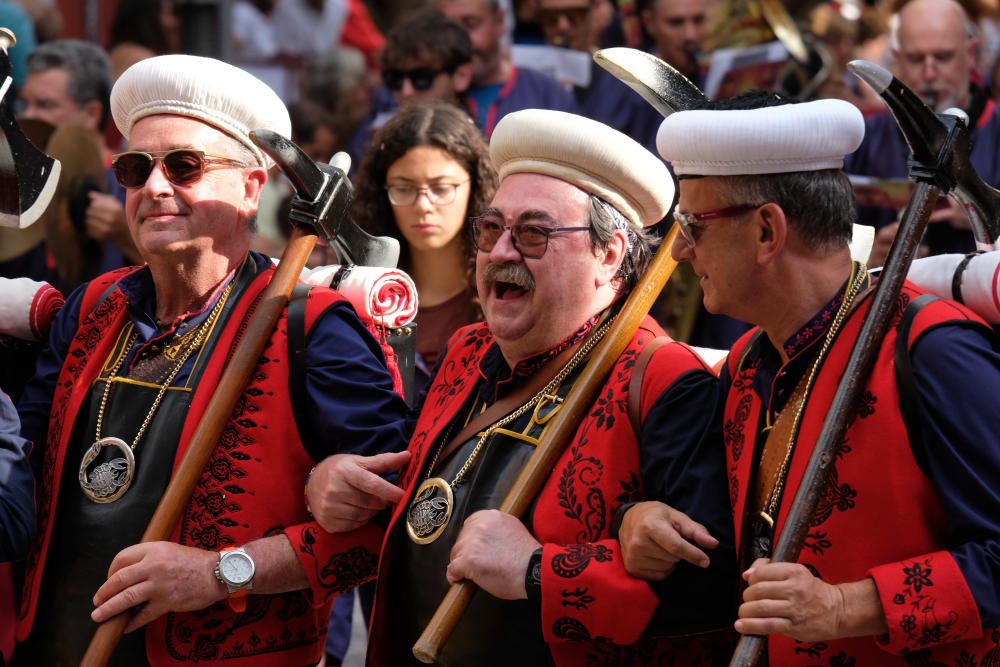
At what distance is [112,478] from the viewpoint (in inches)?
160

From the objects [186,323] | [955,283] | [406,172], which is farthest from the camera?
[406,172]

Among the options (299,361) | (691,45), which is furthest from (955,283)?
(691,45)

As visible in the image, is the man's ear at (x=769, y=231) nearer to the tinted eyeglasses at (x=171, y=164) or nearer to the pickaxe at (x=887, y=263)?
the pickaxe at (x=887, y=263)

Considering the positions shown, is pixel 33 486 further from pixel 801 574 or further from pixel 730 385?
pixel 801 574

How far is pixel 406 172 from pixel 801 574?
9.68ft

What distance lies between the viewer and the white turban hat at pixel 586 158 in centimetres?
391

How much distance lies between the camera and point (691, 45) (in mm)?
8016

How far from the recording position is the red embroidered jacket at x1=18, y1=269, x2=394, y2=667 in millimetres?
3965

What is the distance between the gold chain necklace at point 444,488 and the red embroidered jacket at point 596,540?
0.04 m

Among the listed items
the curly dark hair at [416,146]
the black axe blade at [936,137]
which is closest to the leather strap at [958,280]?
the black axe blade at [936,137]

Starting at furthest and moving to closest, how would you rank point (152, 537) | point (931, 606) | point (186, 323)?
point (186, 323) → point (152, 537) → point (931, 606)

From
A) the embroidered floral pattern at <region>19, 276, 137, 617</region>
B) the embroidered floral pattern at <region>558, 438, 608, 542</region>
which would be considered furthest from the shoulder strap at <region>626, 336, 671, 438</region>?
the embroidered floral pattern at <region>19, 276, 137, 617</region>

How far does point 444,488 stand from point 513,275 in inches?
A: 21.6

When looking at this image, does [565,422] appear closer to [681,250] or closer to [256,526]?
[681,250]
